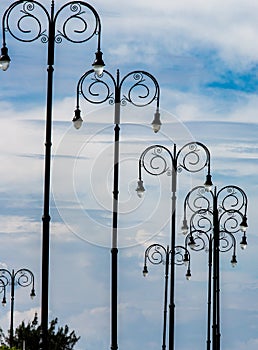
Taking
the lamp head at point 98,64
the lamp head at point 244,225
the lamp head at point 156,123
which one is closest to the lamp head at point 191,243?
the lamp head at point 244,225

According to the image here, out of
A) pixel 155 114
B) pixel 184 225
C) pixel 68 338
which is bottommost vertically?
pixel 68 338

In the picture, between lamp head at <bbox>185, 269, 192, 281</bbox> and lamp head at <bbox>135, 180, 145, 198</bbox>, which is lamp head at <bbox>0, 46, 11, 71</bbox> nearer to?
lamp head at <bbox>135, 180, 145, 198</bbox>

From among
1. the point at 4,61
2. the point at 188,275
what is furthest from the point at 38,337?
the point at 4,61

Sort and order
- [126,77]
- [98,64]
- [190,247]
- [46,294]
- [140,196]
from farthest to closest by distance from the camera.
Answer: [190,247] < [140,196] < [126,77] < [98,64] < [46,294]

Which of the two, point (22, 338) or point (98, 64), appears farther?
point (22, 338)

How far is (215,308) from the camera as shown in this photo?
103ft

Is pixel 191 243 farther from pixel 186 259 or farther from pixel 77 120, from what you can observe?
pixel 77 120

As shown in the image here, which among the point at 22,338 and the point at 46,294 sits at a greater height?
the point at 46,294

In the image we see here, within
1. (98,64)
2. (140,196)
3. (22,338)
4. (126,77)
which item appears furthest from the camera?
(22,338)

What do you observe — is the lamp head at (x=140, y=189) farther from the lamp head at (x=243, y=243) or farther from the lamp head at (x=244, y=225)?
the lamp head at (x=243, y=243)

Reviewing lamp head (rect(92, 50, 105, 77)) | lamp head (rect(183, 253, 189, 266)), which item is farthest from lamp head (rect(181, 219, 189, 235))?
lamp head (rect(92, 50, 105, 77))

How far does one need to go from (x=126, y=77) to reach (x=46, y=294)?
5101 millimetres

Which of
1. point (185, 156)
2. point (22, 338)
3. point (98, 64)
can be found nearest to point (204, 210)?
point (185, 156)

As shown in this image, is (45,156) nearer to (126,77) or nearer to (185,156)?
(126,77)
